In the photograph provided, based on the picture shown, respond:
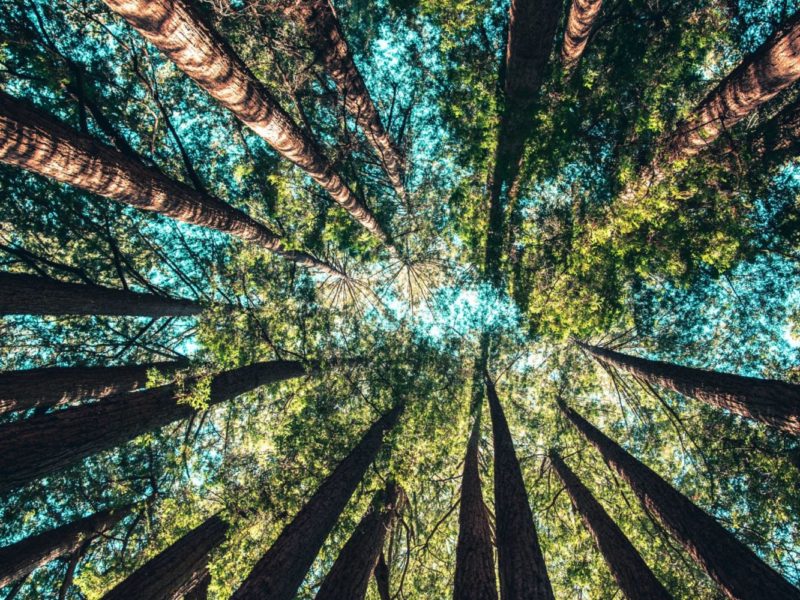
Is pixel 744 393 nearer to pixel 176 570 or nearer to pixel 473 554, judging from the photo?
pixel 473 554

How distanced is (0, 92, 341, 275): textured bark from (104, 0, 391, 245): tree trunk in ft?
5.30

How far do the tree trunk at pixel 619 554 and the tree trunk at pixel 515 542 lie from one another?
181 cm

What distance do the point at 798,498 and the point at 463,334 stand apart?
9371mm

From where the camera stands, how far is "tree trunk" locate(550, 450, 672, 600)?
5129 millimetres

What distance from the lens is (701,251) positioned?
24.2ft

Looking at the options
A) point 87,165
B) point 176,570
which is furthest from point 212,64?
point 176,570

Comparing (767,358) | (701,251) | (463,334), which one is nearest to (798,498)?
(767,358)

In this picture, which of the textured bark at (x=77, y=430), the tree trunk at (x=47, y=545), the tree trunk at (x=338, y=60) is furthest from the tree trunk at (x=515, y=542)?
the tree trunk at (x=338, y=60)

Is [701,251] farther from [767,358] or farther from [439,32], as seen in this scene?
[439,32]

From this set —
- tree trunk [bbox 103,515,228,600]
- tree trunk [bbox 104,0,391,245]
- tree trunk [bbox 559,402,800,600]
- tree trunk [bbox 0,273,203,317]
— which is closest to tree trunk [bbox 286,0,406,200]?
tree trunk [bbox 104,0,391,245]

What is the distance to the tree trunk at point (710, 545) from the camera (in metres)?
4.60

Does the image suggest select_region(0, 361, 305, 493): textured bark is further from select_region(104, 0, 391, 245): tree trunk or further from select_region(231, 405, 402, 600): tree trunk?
select_region(104, 0, 391, 245): tree trunk

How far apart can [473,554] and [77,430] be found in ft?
20.6

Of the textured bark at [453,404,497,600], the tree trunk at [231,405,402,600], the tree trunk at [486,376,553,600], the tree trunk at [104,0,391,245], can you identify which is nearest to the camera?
the tree trunk at [104,0,391,245]
